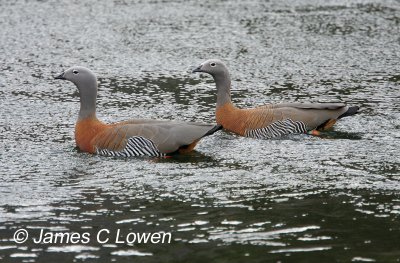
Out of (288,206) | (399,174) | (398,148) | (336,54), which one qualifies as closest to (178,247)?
(288,206)

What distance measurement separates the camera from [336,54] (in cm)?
1417

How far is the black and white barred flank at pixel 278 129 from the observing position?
10.0m

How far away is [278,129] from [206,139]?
2.67 ft

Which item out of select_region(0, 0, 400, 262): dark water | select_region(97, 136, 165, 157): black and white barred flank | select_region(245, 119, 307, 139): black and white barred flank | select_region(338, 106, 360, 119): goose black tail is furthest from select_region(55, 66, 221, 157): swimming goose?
select_region(338, 106, 360, 119): goose black tail

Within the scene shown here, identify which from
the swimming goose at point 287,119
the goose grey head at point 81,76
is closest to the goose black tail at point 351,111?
the swimming goose at point 287,119

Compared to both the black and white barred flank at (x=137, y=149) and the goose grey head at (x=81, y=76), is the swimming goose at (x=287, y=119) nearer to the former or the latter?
the black and white barred flank at (x=137, y=149)

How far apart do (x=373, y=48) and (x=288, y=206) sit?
25.4ft

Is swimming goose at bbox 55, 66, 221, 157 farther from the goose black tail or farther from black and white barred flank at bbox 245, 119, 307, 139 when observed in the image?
the goose black tail

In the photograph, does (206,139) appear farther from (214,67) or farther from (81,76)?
(81,76)

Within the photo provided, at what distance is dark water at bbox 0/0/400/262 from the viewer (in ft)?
21.6

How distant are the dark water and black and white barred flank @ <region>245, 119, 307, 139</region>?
173 mm

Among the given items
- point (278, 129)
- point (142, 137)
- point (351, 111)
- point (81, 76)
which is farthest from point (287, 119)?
point (81, 76)

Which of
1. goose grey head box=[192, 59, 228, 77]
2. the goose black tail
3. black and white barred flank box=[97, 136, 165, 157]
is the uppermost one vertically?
goose grey head box=[192, 59, 228, 77]

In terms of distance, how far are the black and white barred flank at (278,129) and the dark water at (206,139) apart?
0.57 feet
